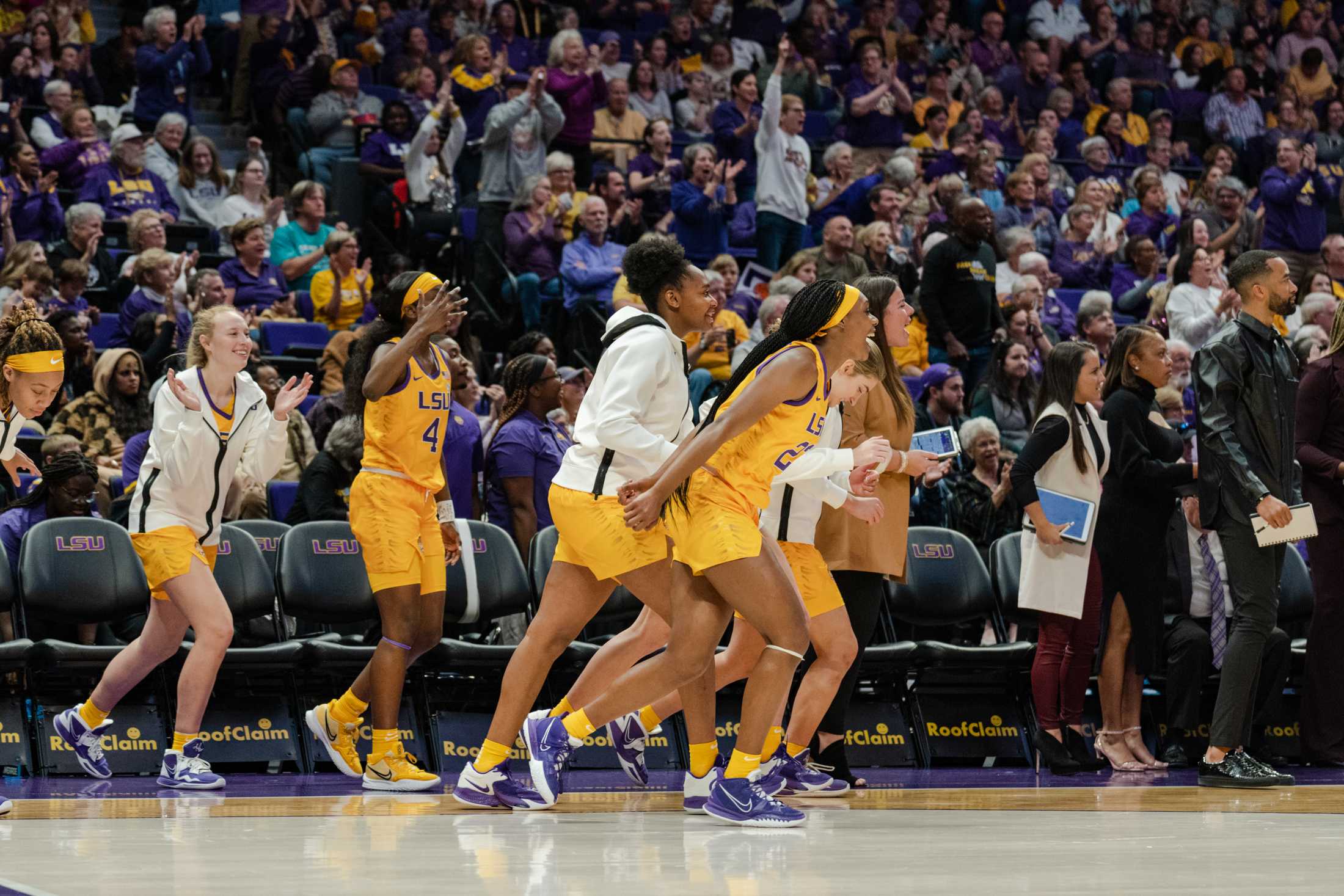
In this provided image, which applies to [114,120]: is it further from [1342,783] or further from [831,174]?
[1342,783]

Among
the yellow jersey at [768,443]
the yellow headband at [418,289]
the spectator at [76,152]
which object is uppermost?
the spectator at [76,152]

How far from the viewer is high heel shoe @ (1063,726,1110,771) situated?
780 centimetres

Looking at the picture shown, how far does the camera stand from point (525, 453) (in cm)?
852

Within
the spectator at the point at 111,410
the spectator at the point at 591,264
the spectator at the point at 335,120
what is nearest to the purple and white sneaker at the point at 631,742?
the spectator at the point at 111,410

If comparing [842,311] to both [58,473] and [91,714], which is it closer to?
[91,714]

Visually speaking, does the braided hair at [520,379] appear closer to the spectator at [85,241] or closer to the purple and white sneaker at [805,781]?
the purple and white sneaker at [805,781]

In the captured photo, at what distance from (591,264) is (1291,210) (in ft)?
23.5

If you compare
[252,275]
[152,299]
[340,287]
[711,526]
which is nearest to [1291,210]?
[340,287]

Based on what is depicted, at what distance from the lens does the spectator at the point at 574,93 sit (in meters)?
13.7

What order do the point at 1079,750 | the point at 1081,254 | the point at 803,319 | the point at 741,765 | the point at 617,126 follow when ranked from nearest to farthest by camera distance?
the point at 741,765, the point at 803,319, the point at 1079,750, the point at 1081,254, the point at 617,126

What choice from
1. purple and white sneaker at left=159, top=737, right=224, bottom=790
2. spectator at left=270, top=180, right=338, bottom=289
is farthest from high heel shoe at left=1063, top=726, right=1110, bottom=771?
spectator at left=270, top=180, right=338, bottom=289

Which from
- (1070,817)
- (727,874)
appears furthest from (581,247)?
(727,874)

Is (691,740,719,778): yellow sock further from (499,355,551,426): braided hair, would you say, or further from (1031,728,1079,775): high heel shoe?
(499,355,551,426): braided hair

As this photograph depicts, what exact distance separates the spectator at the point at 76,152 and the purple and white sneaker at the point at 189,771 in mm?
6300
